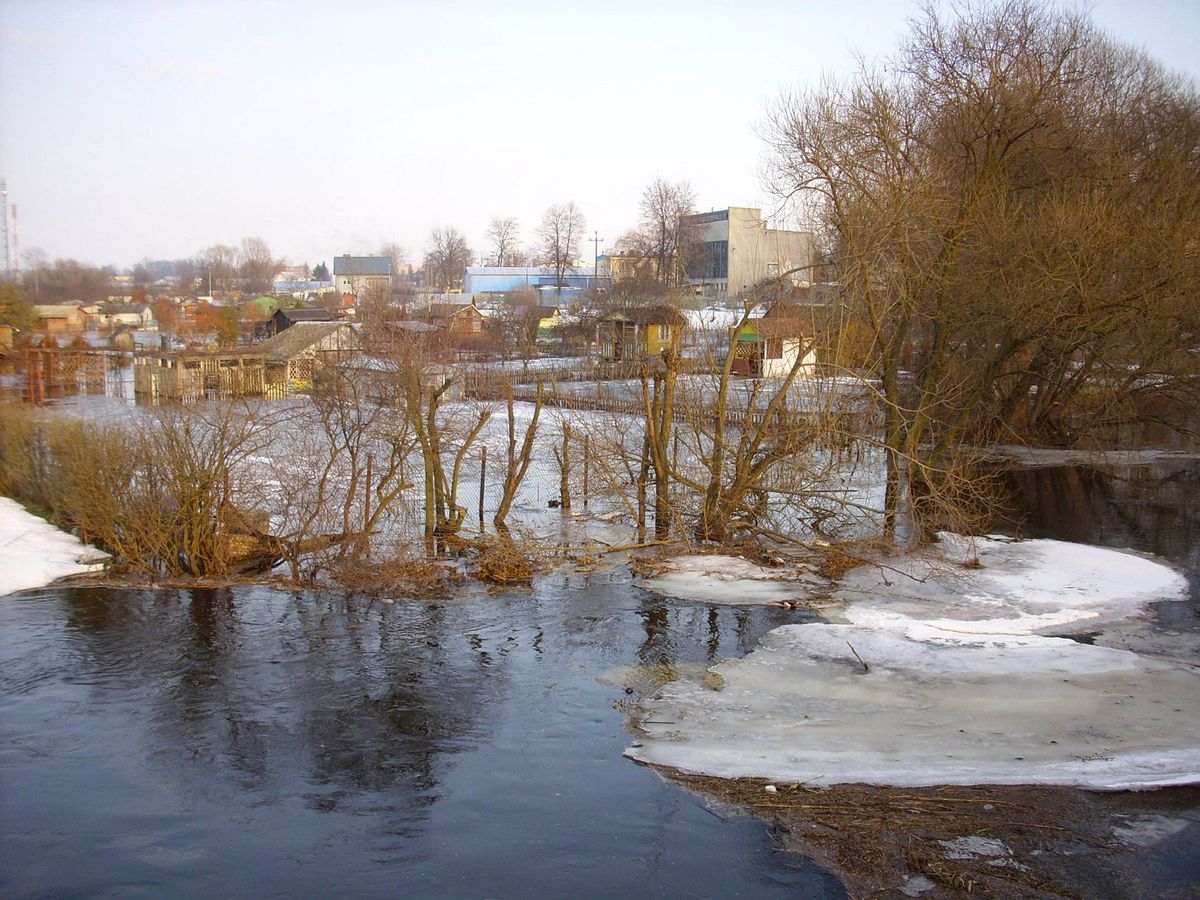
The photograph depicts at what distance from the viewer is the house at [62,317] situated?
196ft

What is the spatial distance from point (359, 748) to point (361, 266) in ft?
352

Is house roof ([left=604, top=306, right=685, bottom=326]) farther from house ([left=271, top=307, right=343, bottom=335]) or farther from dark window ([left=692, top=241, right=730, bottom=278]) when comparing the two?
house ([left=271, top=307, right=343, bottom=335])

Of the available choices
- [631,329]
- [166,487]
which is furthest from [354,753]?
[631,329]

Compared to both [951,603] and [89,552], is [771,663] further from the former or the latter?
[89,552]

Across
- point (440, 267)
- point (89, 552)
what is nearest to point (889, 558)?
point (89, 552)

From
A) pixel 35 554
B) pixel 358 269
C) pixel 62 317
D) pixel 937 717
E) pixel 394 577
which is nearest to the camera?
pixel 937 717

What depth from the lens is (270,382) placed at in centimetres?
3453

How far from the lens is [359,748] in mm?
8812

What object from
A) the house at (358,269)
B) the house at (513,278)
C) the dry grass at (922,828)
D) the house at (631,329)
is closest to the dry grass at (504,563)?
the dry grass at (922,828)

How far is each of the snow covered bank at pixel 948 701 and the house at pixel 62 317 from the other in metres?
57.9

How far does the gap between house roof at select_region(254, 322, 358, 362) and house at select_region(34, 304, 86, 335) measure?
2459 cm

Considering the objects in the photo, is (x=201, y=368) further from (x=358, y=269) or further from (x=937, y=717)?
(x=358, y=269)

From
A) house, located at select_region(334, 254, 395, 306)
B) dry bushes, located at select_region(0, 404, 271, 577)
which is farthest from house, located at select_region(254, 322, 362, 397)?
house, located at select_region(334, 254, 395, 306)

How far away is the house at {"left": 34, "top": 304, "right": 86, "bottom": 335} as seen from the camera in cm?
5984
